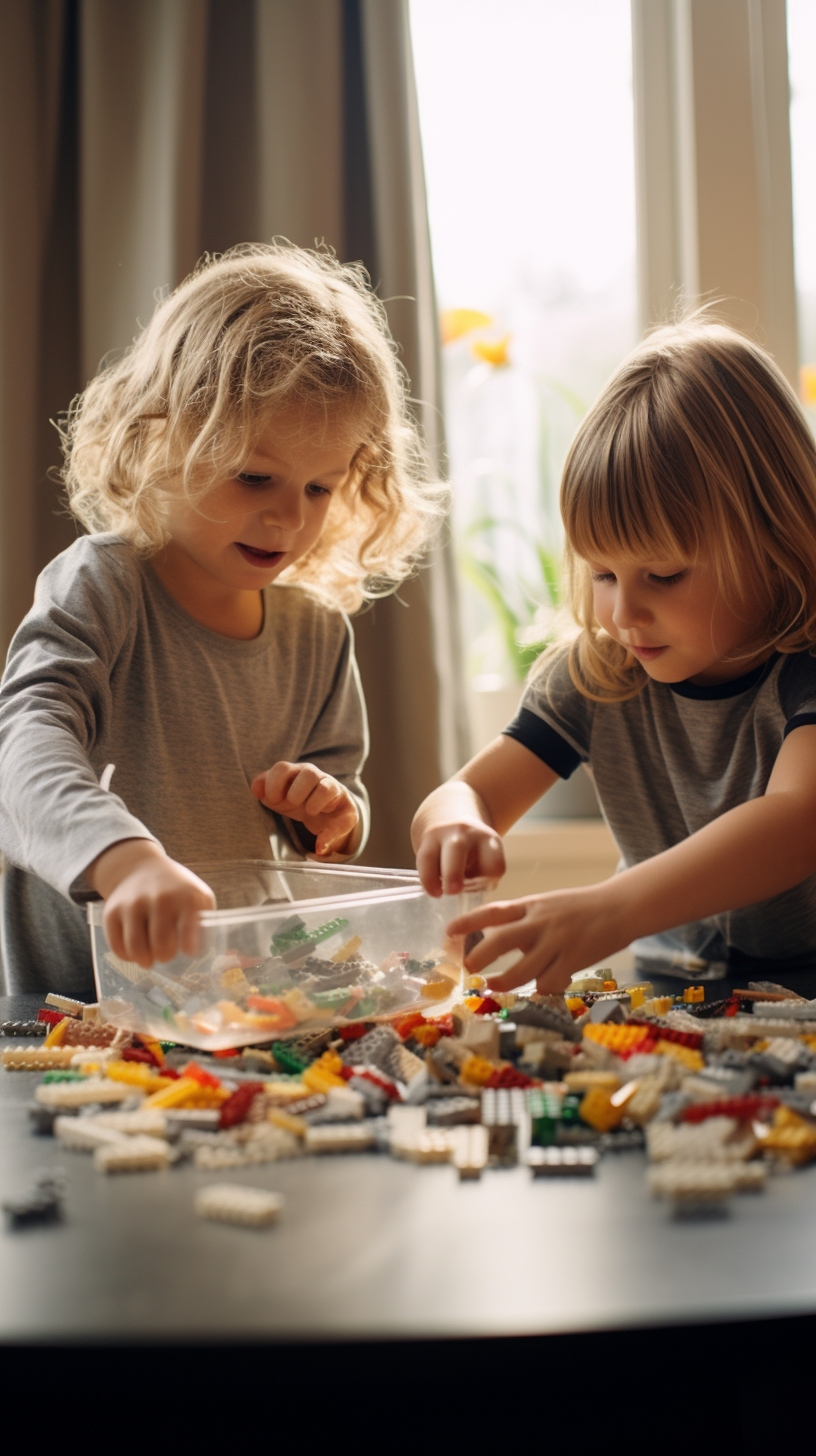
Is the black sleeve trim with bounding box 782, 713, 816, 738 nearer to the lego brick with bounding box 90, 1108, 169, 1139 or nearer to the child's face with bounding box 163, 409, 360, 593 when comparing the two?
the child's face with bounding box 163, 409, 360, 593

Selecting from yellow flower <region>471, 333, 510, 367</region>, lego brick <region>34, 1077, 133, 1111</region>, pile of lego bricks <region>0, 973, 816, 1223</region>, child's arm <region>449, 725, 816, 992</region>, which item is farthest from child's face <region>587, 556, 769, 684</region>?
yellow flower <region>471, 333, 510, 367</region>

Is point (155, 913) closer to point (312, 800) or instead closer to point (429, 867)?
point (429, 867)

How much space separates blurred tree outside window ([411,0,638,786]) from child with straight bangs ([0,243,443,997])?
2.15ft

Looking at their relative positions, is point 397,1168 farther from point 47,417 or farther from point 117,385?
point 47,417

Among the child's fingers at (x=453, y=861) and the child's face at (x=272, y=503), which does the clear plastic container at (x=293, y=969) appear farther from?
the child's face at (x=272, y=503)

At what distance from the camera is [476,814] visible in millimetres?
1018

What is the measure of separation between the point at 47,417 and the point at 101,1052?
47.2 inches

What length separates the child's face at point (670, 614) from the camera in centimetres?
97

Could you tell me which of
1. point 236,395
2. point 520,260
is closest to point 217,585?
point 236,395

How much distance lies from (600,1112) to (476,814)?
504 millimetres

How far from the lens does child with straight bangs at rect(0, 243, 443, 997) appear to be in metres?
1.01

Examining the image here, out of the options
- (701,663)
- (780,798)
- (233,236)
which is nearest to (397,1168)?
(780,798)

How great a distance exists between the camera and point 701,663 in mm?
1019

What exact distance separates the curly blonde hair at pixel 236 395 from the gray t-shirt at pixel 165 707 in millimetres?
83
